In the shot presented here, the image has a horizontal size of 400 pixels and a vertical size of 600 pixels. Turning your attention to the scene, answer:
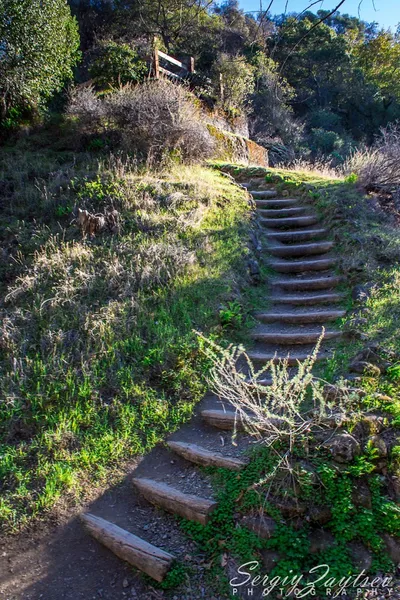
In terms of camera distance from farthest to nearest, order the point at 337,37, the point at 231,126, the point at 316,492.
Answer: the point at 337,37, the point at 231,126, the point at 316,492

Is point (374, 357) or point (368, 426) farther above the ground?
point (374, 357)

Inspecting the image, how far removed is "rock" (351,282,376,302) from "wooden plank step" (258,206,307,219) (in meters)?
2.76

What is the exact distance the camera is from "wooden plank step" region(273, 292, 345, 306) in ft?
17.2

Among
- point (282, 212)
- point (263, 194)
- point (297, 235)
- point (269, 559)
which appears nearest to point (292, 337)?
point (269, 559)

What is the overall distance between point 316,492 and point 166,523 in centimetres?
107

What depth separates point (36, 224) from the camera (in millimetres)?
Result: 6129

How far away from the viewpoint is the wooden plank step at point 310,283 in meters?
5.61

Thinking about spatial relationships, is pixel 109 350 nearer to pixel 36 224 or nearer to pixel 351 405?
pixel 351 405

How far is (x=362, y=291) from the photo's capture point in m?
5.03

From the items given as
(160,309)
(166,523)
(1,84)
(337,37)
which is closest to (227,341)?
(160,309)

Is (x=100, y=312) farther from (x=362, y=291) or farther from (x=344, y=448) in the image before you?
(x=362, y=291)

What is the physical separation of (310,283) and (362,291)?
836mm

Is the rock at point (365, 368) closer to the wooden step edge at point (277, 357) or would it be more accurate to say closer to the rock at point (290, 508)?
the wooden step edge at point (277, 357)

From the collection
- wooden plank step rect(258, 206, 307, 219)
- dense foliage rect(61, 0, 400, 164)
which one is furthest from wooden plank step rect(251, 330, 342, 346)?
dense foliage rect(61, 0, 400, 164)
